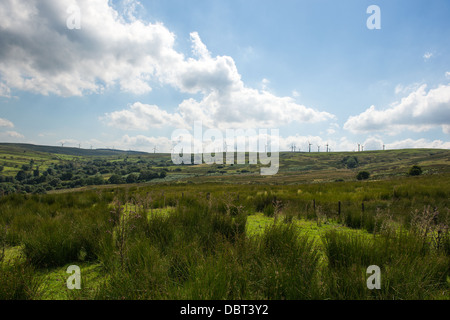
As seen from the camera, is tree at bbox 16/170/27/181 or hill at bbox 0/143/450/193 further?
tree at bbox 16/170/27/181

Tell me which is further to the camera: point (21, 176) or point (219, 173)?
point (219, 173)

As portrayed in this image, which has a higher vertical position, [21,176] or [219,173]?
[219,173]

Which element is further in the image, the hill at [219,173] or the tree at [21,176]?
the tree at [21,176]

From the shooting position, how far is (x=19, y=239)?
596 cm

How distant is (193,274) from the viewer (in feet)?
9.66

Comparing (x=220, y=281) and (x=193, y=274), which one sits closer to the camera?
(x=220, y=281)
